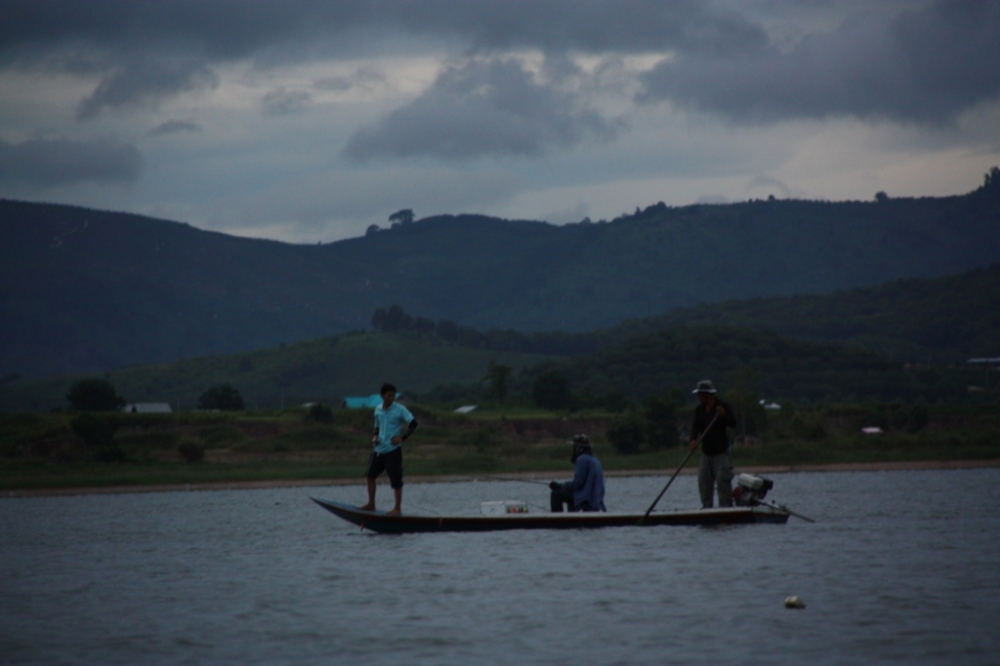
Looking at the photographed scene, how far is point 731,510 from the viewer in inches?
832

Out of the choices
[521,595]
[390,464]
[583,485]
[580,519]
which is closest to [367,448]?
[390,464]

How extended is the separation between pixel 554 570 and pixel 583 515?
13.6 ft

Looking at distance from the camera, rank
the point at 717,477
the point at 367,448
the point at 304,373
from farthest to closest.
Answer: the point at 304,373 < the point at 367,448 < the point at 717,477

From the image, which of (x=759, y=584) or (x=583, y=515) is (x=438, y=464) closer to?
(x=583, y=515)

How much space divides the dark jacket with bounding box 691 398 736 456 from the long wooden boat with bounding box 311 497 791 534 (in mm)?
1098

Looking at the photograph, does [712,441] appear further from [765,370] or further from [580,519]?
[765,370]

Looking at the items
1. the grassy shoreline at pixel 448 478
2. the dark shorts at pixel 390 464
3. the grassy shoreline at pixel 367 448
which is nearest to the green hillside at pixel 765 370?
the grassy shoreline at pixel 367 448

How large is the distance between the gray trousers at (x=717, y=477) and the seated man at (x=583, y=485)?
171 centimetres

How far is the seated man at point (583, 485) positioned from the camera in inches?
862

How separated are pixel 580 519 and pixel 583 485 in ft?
3.06

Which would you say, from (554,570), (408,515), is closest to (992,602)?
(554,570)

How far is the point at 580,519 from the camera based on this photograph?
21.2 metres

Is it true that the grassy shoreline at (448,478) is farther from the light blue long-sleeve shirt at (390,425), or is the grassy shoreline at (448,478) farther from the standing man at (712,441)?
the standing man at (712,441)

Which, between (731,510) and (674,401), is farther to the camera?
(674,401)
